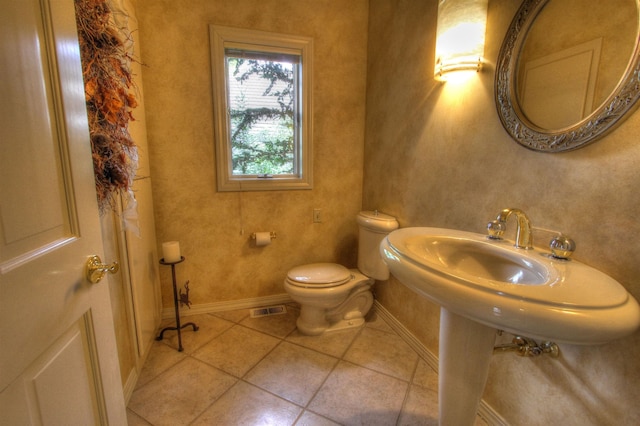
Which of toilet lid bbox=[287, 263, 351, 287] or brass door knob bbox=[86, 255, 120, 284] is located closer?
brass door knob bbox=[86, 255, 120, 284]

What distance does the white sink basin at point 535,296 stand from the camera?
59 centimetres

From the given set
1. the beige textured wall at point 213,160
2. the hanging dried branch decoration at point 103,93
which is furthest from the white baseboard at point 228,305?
the hanging dried branch decoration at point 103,93

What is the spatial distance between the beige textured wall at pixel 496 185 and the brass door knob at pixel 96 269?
1376mm

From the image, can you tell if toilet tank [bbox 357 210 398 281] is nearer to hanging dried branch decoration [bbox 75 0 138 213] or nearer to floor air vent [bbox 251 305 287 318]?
floor air vent [bbox 251 305 287 318]

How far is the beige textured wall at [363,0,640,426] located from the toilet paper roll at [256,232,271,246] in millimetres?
859

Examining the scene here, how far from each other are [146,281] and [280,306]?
101 cm

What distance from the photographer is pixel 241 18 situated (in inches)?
75.1

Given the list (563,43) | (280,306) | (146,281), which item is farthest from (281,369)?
(563,43)

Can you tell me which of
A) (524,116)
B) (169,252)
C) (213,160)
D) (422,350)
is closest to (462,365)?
(422,350)

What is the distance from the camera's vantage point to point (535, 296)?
2.04 ft

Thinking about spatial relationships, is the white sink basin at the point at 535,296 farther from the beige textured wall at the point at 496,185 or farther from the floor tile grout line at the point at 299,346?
the floor tile grout line at the point at 299,346

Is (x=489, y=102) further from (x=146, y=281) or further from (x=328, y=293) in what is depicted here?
(x=146, y=281)

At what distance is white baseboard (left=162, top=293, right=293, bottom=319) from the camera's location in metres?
2.10

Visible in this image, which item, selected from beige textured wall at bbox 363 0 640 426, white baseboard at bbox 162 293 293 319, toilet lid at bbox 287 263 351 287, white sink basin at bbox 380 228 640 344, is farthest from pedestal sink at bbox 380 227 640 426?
white baseboard at bbox 162 293 293 319
